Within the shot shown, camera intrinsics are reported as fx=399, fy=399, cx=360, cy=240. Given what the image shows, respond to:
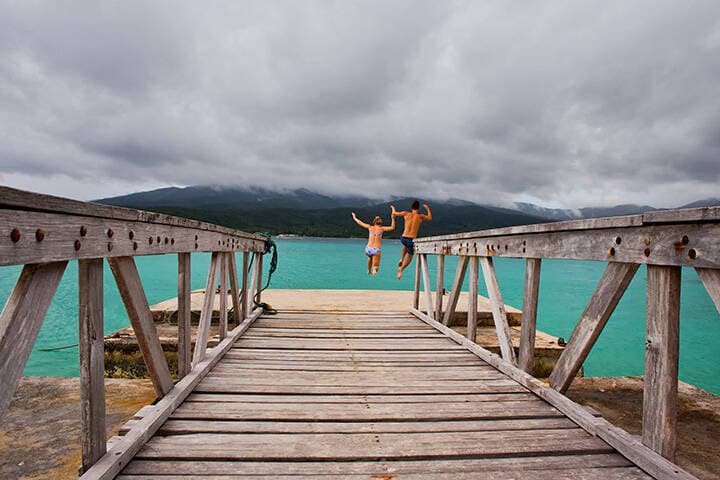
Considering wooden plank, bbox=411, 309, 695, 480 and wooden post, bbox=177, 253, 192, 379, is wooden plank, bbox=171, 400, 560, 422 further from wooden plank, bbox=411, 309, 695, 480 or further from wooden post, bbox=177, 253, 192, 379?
wooden post, bbox=177, 253, 192, 379

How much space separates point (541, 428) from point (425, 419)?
28.3 inches

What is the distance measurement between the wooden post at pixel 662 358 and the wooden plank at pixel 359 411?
0.75 meters

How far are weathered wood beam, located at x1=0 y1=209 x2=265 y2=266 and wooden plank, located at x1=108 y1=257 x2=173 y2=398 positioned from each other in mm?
103

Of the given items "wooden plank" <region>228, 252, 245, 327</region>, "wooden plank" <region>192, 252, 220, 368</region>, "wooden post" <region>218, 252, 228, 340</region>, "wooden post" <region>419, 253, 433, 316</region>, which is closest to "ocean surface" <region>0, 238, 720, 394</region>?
"wooden plank" <region>228, 252, 245, 327</region>

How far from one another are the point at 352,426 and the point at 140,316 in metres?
1.43

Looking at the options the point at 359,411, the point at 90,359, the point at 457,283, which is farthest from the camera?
the point at 457,283

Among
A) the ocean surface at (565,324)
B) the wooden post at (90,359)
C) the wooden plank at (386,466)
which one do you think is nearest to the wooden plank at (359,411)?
the wooden plank at (386,466)

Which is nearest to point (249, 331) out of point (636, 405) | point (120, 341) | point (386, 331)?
point (386, 331)

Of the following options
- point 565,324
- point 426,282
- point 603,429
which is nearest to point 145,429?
point 603,429

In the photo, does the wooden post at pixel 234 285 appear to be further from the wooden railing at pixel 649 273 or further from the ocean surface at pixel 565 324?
the wooden railing at pixel 649 273

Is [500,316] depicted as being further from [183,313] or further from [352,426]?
[183,313]

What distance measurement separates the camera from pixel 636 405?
13.1 ft

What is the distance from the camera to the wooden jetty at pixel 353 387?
1.65m

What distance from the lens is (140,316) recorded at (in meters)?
2.31
